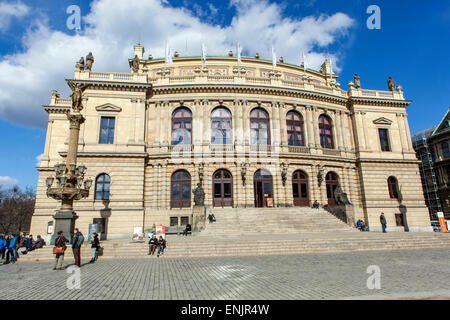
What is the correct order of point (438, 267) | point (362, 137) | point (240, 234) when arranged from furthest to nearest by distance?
point (362, 137), point (240, 234), point (438, 267)

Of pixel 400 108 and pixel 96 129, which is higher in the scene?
pixel 400 108

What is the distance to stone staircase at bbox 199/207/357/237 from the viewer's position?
843 inches

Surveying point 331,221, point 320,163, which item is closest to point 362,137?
point 320,163

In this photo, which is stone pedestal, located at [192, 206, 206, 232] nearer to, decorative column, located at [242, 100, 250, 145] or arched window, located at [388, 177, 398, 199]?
decorative column, located at [242, 100, 250, 145]

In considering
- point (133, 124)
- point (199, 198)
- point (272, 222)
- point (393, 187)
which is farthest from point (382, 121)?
point (133, 124)

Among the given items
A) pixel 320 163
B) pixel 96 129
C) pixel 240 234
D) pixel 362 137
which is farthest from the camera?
pixel 362 137

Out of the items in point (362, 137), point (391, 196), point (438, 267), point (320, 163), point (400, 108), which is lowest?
point (438, 267)

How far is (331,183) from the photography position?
30.4 metres

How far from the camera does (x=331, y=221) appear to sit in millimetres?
24031

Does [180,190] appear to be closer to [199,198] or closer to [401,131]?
[199,198]

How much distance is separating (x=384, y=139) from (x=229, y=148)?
807 inches

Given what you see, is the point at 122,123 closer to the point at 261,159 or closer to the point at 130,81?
the point at 130,81
